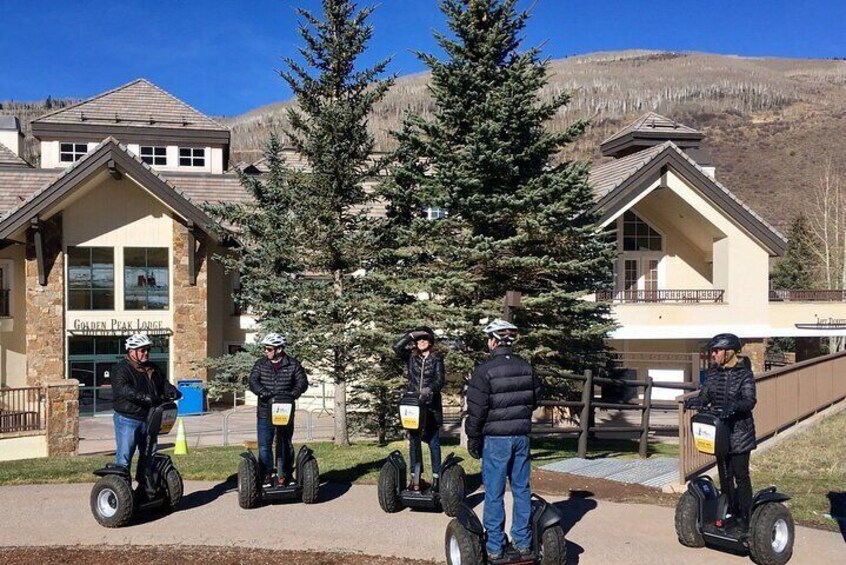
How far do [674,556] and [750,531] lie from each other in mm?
672

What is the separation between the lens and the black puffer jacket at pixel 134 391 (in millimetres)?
8445

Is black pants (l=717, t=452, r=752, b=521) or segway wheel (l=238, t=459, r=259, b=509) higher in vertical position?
black pants (l=717, t=452, r=752, b=521)

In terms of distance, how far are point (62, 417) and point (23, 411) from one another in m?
1.38

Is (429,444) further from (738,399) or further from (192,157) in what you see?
(192,157)

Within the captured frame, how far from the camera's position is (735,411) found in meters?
7.20

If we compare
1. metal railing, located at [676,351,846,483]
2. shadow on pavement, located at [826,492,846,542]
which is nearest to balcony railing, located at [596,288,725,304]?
metal railing, located at [676,351,846,483]

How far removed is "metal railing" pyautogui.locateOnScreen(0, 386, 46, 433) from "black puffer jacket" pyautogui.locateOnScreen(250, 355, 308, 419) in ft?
30.8

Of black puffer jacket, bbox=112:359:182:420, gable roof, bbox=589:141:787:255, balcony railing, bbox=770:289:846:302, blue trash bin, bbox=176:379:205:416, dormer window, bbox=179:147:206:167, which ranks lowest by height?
blue trash bin, bbox=176:379:205:416

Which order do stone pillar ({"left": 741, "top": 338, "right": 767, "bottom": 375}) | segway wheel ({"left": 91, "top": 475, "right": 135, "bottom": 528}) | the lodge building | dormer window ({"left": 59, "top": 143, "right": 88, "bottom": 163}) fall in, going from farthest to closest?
dormer window ({"left": 59, "top": 143, "right": 88, "bottom": 163}), stone pillar ({"left": 741, "top": 338, "right": 767, "bottom": 375}), the lodge building, segway wheel ({"left": 91, "top": 475, "right": 135, "bottom": 528})

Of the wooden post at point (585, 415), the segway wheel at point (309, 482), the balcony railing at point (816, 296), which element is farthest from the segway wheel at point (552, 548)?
the balcony railing at point (816, 296)

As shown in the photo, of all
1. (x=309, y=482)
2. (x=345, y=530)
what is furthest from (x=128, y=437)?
(x=345, y=530)

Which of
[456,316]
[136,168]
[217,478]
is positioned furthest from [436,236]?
[136,168]

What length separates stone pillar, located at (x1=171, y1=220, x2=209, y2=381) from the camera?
2911 cm

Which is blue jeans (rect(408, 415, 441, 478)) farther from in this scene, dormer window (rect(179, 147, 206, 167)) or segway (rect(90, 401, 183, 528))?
dormer window (rect(179, 147, 206, 167))
